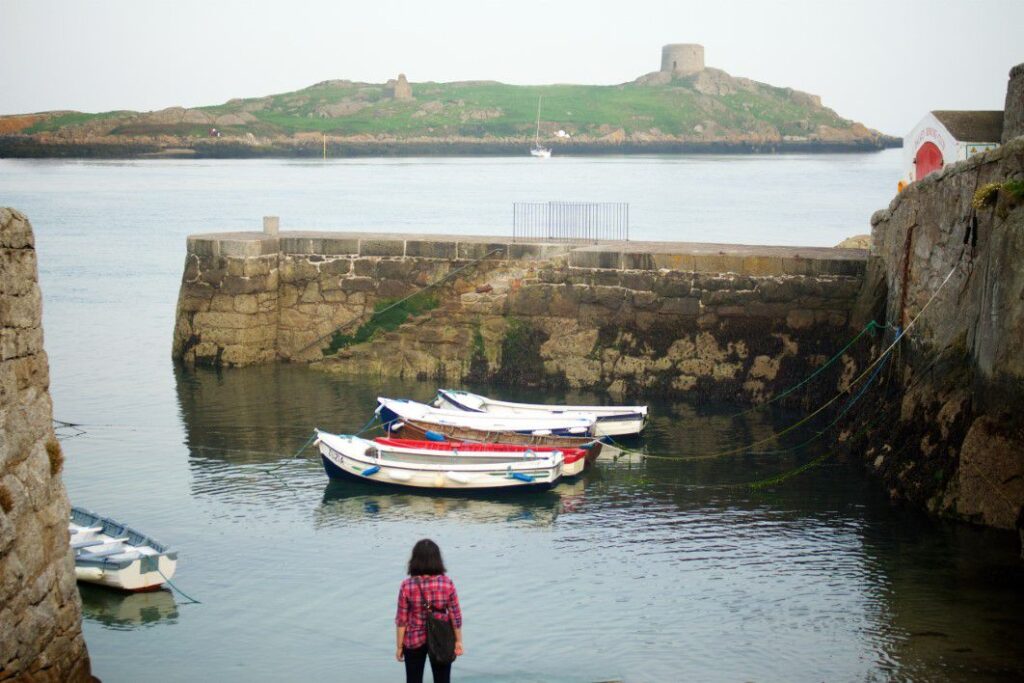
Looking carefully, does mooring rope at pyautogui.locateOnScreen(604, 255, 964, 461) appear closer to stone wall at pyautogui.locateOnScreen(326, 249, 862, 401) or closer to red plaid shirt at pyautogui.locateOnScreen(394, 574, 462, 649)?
stone wall at pyautogui.locateOnScreen(326, 249, 862, 401)

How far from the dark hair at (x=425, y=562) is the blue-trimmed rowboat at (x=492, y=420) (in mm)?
10007

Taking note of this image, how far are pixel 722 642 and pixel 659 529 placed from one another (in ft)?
10.7

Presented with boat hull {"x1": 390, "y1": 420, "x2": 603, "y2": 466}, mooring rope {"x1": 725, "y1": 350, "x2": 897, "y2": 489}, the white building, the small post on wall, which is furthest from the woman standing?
the small post on wall

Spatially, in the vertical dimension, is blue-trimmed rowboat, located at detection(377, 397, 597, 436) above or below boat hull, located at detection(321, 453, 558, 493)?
above

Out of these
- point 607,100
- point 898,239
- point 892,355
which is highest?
point 607,100

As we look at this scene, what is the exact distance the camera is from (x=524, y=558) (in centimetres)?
1423

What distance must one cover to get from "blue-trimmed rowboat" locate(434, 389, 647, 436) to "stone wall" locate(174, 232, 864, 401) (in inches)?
85.2

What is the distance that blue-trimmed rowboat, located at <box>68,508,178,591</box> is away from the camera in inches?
502

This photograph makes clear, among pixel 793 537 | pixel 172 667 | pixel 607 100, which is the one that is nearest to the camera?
pixel 172 667

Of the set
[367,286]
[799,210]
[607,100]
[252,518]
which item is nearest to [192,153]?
[607,100]

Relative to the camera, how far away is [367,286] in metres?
23.6

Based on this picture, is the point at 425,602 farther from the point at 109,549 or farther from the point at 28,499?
the point at 109,549

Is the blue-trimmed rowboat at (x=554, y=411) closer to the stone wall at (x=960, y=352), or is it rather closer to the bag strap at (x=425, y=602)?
the stone wall at (x=960, y=352)

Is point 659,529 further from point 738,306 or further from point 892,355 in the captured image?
point 738,306
